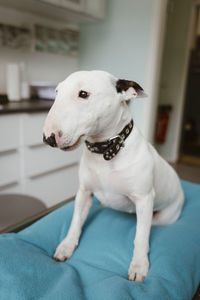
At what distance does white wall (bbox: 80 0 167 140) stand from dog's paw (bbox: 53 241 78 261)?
1.67 metres

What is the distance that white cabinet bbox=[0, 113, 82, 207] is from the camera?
5.31ft

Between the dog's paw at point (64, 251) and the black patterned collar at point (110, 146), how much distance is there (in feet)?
1.15

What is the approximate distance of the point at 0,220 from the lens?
108cm

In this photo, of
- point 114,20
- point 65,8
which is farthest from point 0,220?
point 114,20

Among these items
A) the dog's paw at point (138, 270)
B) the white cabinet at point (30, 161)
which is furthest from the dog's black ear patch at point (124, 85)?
the white cabinet at point (30, 161)

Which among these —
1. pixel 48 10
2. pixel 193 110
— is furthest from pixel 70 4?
pixel 193 110

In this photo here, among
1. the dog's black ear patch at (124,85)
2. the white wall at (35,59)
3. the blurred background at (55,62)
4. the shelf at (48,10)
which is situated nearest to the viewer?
the dog's black ear patch at (124,85)

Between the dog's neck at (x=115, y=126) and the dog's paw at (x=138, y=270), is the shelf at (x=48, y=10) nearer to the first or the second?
the dog's neck at (x=115, y=126)

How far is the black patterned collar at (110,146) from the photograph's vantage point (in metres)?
0.77

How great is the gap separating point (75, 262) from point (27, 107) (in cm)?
112

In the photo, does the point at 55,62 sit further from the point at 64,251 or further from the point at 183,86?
the point at 64,251

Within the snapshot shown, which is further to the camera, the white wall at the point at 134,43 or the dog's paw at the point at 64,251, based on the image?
the white wall at the point at 134,43

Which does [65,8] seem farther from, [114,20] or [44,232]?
[44,232]

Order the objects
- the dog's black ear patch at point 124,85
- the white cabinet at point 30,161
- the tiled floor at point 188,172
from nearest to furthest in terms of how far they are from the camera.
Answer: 1. the dog's black ear patch at point 124,85
2. the white cabinet at point 30,161
3. the tiled floor at point 188,172
